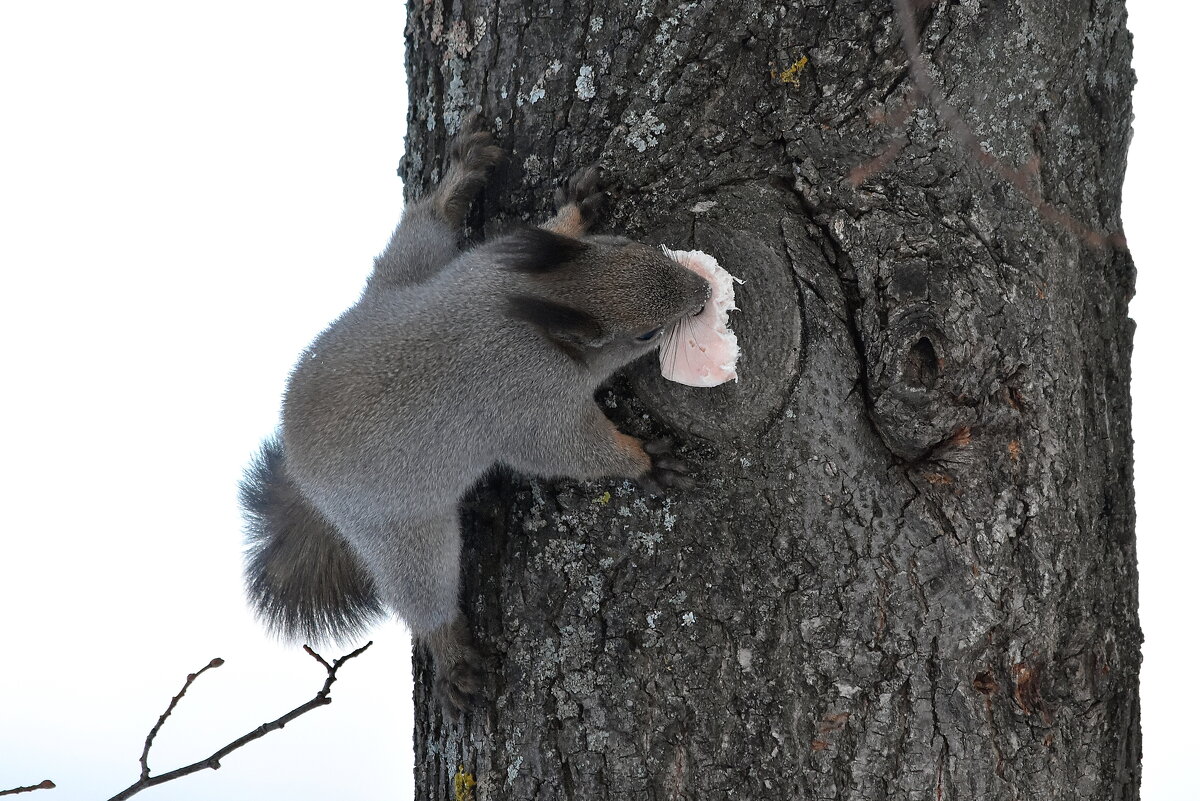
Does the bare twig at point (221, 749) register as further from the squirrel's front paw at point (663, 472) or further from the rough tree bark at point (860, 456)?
the squirrel's front paw at point (663, 472)

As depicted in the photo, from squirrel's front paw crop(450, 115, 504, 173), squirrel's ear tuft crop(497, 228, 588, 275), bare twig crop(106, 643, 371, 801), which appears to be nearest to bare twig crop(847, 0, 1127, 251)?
squirrel's ear tuft crop(497, 228, 588, 275)

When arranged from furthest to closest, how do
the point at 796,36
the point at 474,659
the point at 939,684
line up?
the point at 474,659 → the point at 796,36 → the point at 939,684

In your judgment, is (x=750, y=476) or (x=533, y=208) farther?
(x=533, y=208)

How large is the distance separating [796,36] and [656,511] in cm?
86

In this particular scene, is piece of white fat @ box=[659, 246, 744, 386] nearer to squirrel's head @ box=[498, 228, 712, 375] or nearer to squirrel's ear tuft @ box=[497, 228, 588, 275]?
squirrel's head @ box=[498, 228, 712, 375]

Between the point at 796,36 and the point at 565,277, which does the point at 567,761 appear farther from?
the point at 796,36

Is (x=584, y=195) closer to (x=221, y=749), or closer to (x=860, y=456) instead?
(x=860, y=456)

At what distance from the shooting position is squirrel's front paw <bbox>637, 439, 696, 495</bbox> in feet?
5.65

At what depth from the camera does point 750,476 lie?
167 cm

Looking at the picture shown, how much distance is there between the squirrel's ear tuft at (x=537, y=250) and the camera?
6.16 ft

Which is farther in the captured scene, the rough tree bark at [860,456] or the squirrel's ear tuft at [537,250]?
the squirrel's ear tuft at [537,250]

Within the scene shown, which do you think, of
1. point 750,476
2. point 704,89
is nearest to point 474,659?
point 750,476

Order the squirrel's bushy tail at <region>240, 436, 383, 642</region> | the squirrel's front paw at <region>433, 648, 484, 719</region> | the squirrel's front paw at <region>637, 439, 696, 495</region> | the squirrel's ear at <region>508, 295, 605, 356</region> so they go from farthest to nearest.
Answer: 1. the squirrel's bushy tail at <region>240, 436, 383, 642</region>
2. the squirrel's ear at <region>508, 295, 605, 356</region>
3. the squirrel's front paw at <region>433, 648, 484, 719</region>
4. the squirrel's front paw at <region>637, 439, 696, 495</region>

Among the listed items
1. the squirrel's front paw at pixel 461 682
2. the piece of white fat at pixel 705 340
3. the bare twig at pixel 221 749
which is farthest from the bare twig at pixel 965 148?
the bare twig at pixel 221 749
